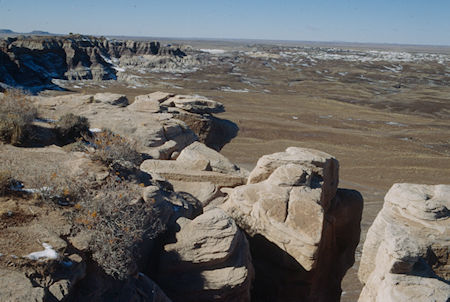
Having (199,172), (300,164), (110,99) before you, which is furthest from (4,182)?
(110,99)

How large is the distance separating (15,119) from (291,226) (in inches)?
228

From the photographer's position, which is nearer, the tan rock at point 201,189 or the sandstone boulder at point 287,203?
the sandstone boulder at point 287,203

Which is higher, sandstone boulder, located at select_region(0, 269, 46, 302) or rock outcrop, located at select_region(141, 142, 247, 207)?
sandstone boulder, located at select_region(0, 269, 46, 302)

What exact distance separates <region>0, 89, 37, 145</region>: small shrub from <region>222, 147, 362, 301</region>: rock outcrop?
4279 millimetres

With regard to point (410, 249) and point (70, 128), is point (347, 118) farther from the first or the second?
point (410, 249)

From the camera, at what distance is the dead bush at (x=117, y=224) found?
446cm

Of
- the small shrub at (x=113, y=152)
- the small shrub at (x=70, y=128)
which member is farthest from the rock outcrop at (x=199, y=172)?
the small shrub at (x=70, y=128)

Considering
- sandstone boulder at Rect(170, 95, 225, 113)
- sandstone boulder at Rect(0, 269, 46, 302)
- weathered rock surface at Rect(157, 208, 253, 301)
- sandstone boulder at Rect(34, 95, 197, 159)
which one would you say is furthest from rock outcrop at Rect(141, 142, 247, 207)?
sandstone boulder at Rect(0, 269, 46, 302)

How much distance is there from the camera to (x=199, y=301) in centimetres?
557

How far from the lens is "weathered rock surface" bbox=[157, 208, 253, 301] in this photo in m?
5.58

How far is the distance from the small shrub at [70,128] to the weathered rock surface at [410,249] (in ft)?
21.5

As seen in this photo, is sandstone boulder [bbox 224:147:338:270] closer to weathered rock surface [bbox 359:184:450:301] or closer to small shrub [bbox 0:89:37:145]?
weathered rock surface [bbox 359:184:450:301]

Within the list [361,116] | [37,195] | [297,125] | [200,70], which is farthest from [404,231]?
[200,70]

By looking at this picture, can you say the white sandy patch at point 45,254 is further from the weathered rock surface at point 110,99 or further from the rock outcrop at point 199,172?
the weathered rock surface at point 110,99
